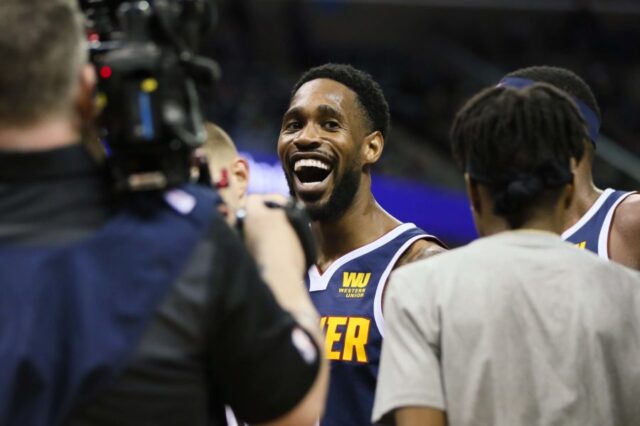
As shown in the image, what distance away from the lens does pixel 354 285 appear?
13.6 feet

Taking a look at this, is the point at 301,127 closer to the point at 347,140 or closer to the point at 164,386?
the point at 347,140

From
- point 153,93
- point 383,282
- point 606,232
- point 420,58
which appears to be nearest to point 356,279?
point 383,282

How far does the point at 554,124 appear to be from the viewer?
270 centimetres

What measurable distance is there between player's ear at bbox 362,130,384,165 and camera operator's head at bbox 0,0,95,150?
100 inches

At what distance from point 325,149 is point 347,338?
83 cm

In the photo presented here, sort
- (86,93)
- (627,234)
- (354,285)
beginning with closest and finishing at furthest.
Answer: (86,93) → (627,234) → (354,285)

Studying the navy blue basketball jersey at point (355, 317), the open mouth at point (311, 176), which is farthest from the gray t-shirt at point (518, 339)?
the open mouth at point (311, 176)

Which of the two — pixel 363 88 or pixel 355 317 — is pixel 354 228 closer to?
pixel 355 317

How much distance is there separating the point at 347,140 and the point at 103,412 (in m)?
2.65

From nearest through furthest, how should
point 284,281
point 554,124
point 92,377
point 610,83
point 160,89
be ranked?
point 92,377 < point 160,89 < point 284,281 < point 554,124 < point 610,83

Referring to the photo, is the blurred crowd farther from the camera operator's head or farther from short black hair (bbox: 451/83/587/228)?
the camera operator's head

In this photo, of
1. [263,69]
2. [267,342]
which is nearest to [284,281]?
[267,342]

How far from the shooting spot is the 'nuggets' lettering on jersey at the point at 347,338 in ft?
12.8

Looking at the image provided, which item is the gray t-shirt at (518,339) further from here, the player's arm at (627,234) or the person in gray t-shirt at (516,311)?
the player's arm at (627,234)
